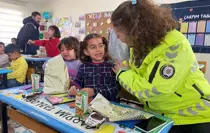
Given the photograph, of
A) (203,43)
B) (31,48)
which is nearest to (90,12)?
(31,48)

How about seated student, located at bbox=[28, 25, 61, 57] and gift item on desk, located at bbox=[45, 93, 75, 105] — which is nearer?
gift item on desk, located at bbox=[45, 93, 75, 105]

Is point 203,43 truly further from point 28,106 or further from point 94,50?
point 28,106

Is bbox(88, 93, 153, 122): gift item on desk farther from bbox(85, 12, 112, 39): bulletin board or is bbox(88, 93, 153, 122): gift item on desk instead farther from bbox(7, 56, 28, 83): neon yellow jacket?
bbox(85, 12, 112, 39): bulletin board

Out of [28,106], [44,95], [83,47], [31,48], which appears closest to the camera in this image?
[28,106]

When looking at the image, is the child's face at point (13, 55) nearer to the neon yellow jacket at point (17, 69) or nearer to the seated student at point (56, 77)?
the neon yellow jacket at point (17, 69)

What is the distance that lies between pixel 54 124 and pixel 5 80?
2025 mm

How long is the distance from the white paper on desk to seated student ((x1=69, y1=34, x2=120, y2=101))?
89 millimetres

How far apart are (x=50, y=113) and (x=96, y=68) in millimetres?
474

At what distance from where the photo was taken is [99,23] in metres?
4.50

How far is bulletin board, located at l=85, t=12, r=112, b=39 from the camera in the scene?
14.2 ft

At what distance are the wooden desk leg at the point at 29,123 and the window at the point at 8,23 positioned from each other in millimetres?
5467

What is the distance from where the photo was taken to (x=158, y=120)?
846mm

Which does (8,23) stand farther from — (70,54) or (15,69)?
(70,54)

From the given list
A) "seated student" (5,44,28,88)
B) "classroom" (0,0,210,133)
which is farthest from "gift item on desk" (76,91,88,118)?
"seated student" (5,44,28,88)
